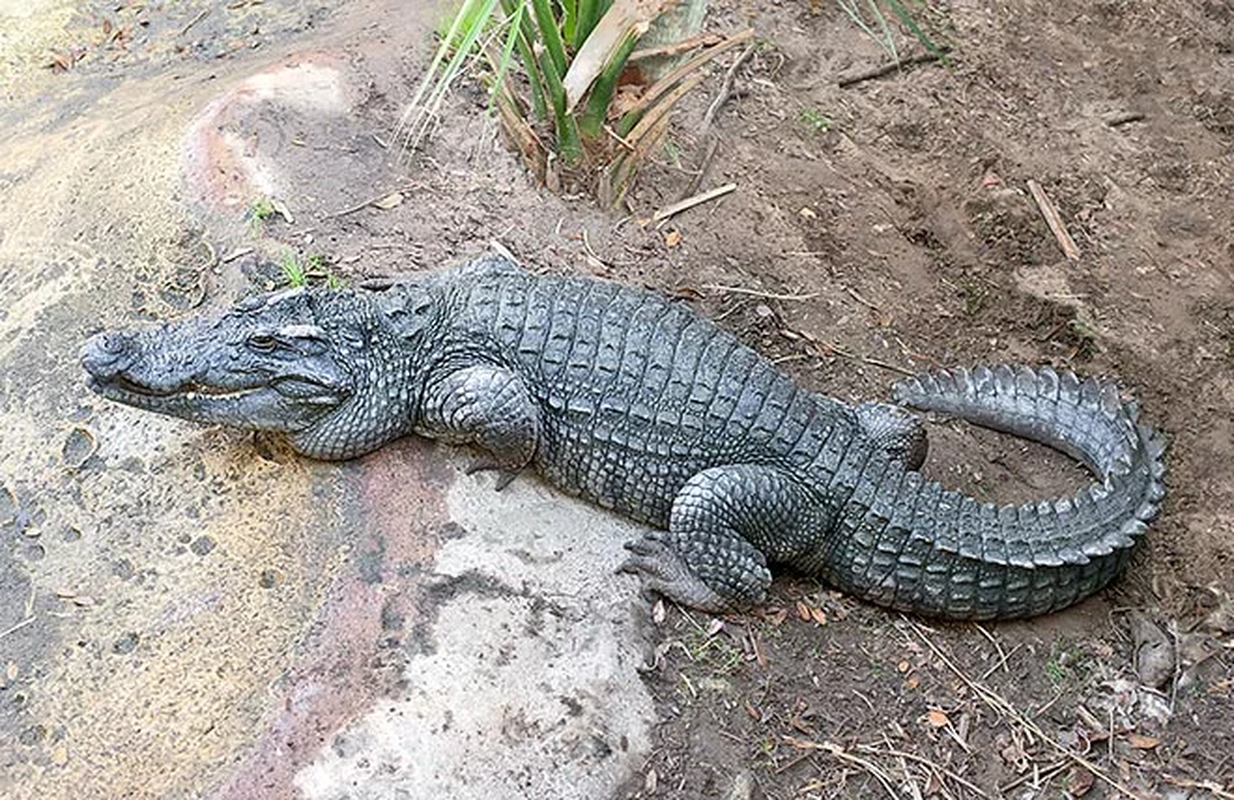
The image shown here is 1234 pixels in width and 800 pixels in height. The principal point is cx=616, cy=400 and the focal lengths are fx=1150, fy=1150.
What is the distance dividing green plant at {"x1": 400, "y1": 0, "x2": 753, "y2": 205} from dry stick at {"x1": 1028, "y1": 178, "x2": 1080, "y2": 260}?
166 cm

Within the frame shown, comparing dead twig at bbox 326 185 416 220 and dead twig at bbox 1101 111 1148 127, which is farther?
dead twig at bbox 1101 111 1148 127

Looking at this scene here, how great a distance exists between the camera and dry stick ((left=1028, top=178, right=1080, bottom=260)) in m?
5.01

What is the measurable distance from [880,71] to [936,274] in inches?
63.3

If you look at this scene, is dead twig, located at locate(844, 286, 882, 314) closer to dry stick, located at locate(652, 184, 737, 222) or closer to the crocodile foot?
dry stick, located at locate(652, 184, 737, 222)

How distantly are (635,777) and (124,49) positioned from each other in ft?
17.0

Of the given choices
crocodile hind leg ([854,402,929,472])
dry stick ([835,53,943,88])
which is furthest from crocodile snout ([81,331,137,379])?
dry stick ([835,53,943,88])

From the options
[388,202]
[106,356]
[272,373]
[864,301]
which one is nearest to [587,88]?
[388,202]

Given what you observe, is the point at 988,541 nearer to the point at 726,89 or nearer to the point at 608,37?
the point at 608,37

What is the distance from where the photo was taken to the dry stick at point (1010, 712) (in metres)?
3.31

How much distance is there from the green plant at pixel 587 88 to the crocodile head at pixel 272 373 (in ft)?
3.45

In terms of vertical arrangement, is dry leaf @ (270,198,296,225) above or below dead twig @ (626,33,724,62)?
below

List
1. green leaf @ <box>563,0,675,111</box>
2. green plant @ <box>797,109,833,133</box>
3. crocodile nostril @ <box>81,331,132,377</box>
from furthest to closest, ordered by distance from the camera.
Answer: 1. green plant @ <box>797,109,833,133</box>
2. green leaf @ <box>563,0,675,111</box>
3. crocodile nostril @ <box>81,331,132,377</box>

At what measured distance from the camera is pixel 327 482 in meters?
3.56

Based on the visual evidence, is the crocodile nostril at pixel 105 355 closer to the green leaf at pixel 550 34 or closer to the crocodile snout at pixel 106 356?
the crocodile snout at pixel 106 356
